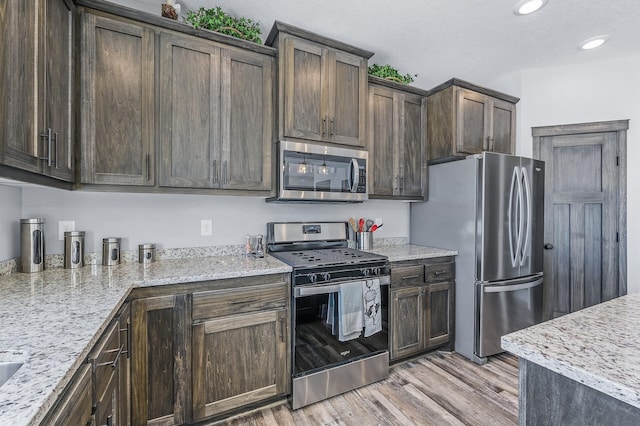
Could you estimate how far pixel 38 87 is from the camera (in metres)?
1.26

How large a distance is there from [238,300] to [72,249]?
108cm

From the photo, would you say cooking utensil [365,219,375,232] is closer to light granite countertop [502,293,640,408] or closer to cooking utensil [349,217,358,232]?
cooking utensil [349,217,358,232]

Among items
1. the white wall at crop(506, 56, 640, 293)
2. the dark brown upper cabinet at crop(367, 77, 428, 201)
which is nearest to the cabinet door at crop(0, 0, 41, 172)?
the dark brown upper cabinet at crop(367, 77, 428, 201)

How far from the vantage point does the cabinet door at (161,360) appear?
5.10 feet

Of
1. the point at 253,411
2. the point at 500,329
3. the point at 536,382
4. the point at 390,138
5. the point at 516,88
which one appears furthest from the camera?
the point at 516,88

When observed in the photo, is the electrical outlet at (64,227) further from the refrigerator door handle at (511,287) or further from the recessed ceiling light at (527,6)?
the recessed ceiling light at (527,6)

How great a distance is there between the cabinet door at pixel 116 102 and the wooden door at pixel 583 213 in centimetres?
380

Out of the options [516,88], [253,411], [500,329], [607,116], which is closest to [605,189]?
[607,116]

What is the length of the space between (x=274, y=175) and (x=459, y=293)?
1938 mm

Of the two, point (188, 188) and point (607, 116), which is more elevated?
point (607, 116)

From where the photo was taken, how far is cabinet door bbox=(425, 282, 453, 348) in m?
2.57

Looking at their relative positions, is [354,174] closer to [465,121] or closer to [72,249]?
[465,121]

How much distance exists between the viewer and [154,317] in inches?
62.7

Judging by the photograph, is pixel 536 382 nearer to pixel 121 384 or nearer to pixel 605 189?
pixel 121 384
